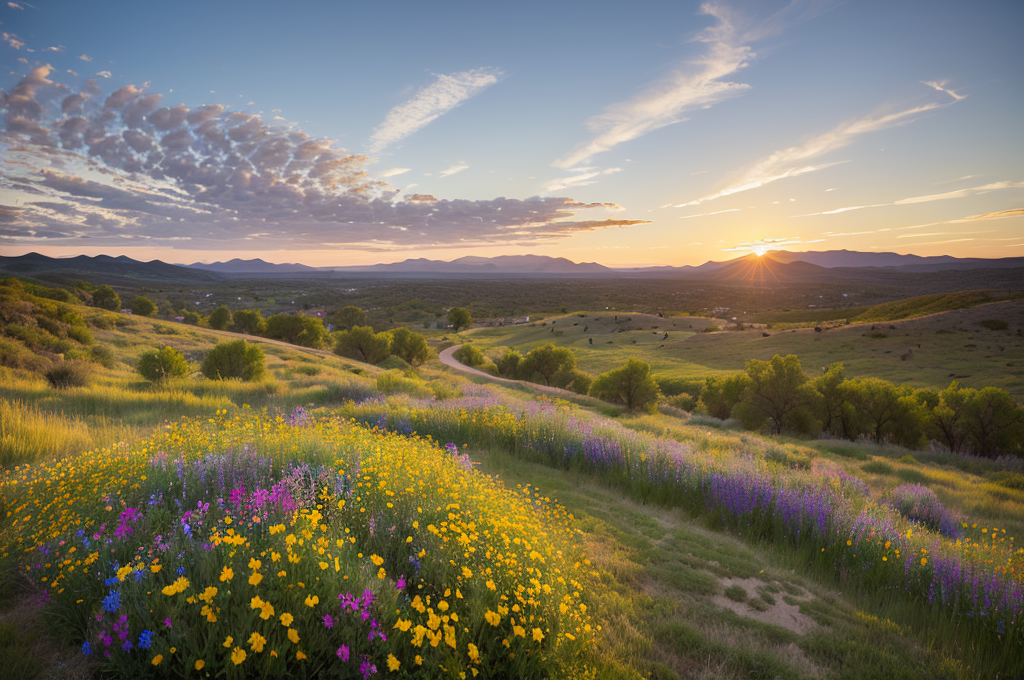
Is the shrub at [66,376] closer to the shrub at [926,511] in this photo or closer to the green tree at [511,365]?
the shrub at [926,511]

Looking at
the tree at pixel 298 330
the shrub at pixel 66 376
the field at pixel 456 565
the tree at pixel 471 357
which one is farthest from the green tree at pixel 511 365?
the field at pixel 456 565

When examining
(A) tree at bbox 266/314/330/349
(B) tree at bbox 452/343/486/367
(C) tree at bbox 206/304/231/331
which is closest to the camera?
(A) tree at bbox 266/314/330/349

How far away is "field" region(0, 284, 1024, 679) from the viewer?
309 cm

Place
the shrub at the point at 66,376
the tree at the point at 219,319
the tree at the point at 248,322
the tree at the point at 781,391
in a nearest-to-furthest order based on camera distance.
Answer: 1. the shrub at the point at 66,376
2. the tree at the point at 781,391
3. the tree at the point at 248,322
4. the tree at the point at 219,319

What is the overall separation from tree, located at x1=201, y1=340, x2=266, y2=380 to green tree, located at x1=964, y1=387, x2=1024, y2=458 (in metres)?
36.6

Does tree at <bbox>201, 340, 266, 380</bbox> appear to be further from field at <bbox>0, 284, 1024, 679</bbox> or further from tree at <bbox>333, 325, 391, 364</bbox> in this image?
tree at <bbox>333, 325, 391, 364</bbox>

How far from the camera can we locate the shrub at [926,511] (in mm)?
8828

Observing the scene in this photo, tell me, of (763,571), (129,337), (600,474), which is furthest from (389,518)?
(129,337)

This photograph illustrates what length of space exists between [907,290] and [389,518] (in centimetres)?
20550

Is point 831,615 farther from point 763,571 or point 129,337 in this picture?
point 129,337

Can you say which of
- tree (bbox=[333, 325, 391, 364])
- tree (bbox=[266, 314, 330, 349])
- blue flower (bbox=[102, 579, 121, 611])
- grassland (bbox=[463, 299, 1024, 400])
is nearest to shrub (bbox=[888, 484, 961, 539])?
blue flower (bbox=[102, 579, 121, 611])

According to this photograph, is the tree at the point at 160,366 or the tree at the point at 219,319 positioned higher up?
the tree at the point at 160,366

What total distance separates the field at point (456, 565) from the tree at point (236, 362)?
41.2ft

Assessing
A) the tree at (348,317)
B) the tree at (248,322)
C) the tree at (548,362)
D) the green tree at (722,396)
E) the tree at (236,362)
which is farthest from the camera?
the tree at (348,317)
